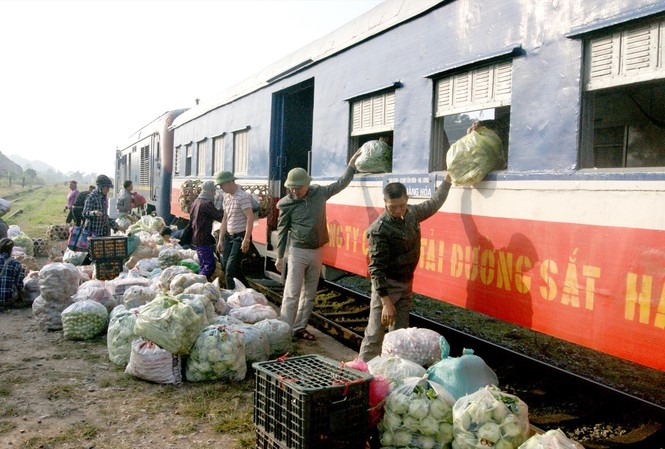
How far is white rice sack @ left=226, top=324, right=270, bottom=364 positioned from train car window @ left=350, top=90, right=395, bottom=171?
231cm

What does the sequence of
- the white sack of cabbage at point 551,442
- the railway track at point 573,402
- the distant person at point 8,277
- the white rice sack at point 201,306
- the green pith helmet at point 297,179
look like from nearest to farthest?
the white sack of cabbage at point 551,442 < the railway track at point 573,402 < the white rice sack at point 201,306 < the green pith helmet at point 297,179 < the distant person at point 8,277

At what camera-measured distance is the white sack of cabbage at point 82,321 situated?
5906 mm

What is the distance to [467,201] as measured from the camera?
4543 mm

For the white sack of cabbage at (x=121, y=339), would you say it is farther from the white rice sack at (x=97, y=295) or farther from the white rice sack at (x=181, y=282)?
the white rice sack at (x=97, y=295)

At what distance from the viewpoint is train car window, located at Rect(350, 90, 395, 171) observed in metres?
5.64

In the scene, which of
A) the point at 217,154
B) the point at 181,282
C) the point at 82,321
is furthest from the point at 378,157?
the point at 217,154

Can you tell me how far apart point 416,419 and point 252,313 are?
312 cm

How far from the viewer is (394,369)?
3451mm

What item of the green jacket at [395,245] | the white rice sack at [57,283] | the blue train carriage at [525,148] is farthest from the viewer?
the white rice sack at [57,283]

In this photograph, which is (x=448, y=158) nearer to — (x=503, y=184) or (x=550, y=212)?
(x=503, y=184)

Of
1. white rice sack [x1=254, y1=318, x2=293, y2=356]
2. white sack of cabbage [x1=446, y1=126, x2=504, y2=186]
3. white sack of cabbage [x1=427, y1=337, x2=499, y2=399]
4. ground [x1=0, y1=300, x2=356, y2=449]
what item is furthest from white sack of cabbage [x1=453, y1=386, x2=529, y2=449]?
white rice sack [x1=254, y1=318, x2=293, y2=356]

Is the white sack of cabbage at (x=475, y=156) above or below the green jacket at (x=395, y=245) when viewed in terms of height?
above

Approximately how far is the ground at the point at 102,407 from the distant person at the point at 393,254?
1.19 meters

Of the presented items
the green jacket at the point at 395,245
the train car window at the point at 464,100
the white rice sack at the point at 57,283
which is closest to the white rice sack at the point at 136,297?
the white rice sack at the point at 57,283
